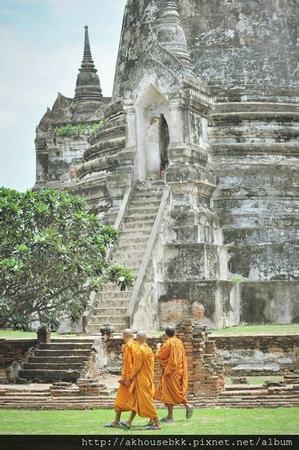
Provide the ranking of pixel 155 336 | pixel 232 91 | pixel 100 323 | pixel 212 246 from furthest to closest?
pixel 232 91
pixel 212 246
pixel 100 323
pixel 155 336

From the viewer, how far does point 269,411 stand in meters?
12.0

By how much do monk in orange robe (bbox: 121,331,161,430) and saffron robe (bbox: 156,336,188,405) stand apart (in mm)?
328

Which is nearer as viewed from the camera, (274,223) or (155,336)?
(155,336)

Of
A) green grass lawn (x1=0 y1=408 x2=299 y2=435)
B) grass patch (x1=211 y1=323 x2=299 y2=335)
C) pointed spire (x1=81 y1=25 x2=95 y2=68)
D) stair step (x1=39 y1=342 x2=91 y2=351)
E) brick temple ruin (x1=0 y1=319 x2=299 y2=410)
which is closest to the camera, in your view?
green grass lawn (x1=0 y1=408 x2=299 y2=435)

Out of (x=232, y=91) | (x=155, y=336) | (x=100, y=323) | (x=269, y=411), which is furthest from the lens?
(x=232, y=91)

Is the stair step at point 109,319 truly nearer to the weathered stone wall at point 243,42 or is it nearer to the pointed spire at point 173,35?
the pointed spire at point 173,35

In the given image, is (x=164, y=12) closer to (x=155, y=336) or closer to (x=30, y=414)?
(x=155, y=336)

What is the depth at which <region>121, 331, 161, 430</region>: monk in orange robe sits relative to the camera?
37.2ft

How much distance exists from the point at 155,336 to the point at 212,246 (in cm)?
372

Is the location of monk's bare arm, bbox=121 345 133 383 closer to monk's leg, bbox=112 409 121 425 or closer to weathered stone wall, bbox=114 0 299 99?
monk's leg, bbox=112 409 121 425

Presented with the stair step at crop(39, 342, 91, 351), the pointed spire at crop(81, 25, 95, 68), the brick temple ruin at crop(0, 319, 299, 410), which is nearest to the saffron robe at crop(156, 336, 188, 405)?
the brick temple ruin at crop(0, 319, 299, 410)

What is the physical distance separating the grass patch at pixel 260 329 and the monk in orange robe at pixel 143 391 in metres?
4.78

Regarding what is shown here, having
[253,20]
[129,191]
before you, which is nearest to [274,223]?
[129,191]

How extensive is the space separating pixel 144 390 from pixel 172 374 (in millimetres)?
562
